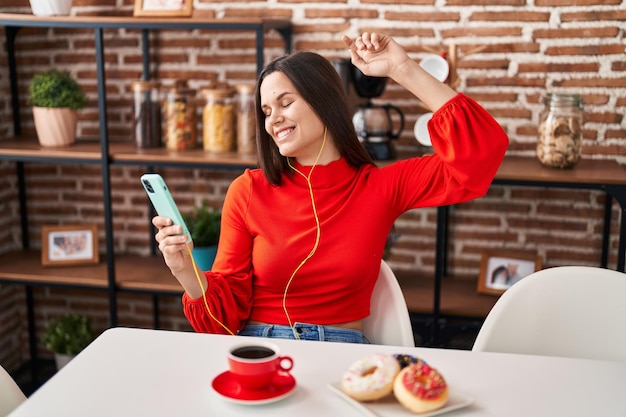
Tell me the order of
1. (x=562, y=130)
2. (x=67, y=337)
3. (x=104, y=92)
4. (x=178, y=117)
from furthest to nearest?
(x=67, y=337), (x=178, y=117), (x=104, y=92), (x=562, y=130)

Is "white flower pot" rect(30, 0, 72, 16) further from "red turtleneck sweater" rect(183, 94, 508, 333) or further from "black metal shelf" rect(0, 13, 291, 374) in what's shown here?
"red turtleneck sweater" rect(183, 94, 508, 333)

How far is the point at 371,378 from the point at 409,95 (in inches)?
72.4

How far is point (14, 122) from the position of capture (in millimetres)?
3322

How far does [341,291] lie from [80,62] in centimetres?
187

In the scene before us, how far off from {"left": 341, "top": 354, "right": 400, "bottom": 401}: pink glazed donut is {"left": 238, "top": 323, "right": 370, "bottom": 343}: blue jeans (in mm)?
589

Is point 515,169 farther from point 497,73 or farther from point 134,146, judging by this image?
point 134,146

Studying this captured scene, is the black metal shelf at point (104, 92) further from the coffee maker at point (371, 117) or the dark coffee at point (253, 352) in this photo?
the dark coffee at point (253, 352)

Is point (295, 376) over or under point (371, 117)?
under

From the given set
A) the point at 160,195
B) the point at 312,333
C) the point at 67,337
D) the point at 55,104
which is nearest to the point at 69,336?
the point at 67,337

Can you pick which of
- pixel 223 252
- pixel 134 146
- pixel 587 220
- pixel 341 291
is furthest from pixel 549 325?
pixel 134 146

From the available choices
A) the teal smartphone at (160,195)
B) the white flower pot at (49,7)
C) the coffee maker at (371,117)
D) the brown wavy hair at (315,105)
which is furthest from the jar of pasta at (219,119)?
the teal smartphone at (160,195)

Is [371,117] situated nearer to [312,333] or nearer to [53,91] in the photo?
[312,333]

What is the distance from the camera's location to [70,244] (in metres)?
3.21

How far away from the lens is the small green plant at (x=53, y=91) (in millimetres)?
2959
